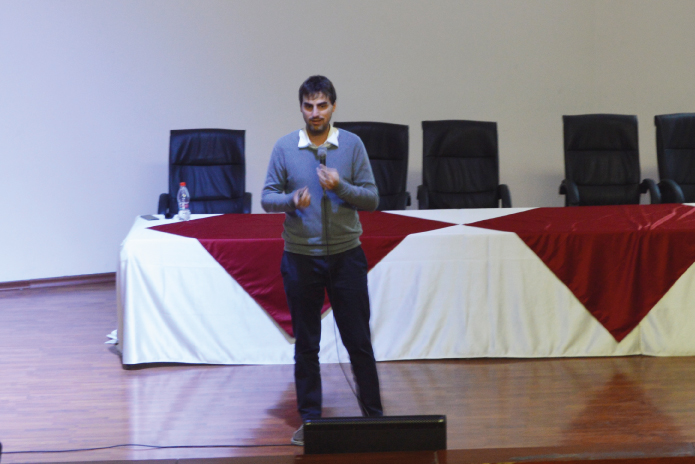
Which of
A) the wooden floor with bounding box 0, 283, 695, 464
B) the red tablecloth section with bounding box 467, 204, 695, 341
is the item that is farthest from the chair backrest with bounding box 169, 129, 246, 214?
the red tablecloth section with bounding box 467, 204, 695, 341

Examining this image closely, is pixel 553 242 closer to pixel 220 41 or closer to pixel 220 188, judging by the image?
pixel 220 188

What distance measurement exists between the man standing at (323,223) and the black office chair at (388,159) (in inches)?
82.6

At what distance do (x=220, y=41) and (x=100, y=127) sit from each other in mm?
1051

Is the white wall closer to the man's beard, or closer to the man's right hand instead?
the man's beard

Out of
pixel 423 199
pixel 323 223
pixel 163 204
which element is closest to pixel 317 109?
pixel 323 223

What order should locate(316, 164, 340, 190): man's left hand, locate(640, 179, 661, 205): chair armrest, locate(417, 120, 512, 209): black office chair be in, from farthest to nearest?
locate(417, 120, 512, 209): black office chair
locate(640, 179, 661, 205): chair armrest
locate(316, 164, 340, 190): man's left hand

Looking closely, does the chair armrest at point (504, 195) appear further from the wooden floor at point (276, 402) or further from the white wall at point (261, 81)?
the wooden floor at point (276, 402)

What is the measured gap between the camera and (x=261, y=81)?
5.03m

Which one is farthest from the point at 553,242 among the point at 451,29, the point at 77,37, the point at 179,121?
the point at 77,37

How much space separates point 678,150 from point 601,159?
0.54 metres

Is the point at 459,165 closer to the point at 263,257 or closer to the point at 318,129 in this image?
the point at 263,257

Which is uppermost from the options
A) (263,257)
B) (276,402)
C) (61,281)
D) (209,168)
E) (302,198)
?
(209,168)

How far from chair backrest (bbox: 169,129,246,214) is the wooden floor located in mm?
1193

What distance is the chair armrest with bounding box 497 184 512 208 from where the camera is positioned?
428cm
